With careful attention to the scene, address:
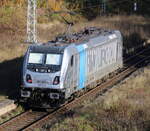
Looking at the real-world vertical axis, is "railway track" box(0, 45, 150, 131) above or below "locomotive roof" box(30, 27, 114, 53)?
below

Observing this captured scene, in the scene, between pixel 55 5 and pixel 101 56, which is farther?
pixel 55 5

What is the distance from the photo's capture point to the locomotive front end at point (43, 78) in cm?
1827

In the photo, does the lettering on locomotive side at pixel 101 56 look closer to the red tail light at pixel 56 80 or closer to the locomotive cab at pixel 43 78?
the locomotive cab at pixel 43 78

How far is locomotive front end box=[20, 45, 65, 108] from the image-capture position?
719 inches

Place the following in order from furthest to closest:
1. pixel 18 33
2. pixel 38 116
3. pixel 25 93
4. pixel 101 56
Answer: pixel 18 33 → pixel 101 56 → pixel 25 93 → pixel 38 116

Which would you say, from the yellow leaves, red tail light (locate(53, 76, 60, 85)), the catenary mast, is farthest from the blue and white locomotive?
the yellow leaves

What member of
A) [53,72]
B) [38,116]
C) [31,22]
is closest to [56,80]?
[53,72]

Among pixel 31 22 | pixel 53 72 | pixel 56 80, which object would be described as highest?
pixel 31 22

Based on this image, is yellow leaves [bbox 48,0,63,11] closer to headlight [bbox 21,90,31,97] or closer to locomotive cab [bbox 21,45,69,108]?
locomotive cab [bbox 21,45,69,108]

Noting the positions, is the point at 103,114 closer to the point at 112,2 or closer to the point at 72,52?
the point at 72,52

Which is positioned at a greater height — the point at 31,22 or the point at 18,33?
the point at 31,22

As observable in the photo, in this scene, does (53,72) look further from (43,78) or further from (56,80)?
(43,78)

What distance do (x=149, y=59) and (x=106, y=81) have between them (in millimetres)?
12854

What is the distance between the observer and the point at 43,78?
18328 mm
